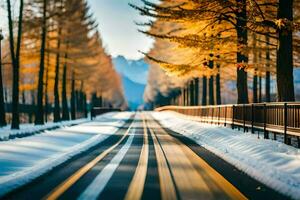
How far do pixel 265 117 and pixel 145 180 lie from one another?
27.3 ft

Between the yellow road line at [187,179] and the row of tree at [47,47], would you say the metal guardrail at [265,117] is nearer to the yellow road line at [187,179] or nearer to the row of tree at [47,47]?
the yellow road line at [187,179]

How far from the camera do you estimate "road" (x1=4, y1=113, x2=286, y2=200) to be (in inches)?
300

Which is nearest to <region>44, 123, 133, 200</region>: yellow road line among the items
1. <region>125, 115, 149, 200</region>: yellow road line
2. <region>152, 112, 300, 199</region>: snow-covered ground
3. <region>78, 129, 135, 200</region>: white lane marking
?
<region>78, 129, 135, 200</region>: white lane marking

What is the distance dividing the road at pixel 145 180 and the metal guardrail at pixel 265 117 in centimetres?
229

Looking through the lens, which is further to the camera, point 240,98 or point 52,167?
point 240,98

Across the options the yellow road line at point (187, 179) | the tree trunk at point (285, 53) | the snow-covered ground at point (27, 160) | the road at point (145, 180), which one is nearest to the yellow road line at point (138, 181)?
the road at point (145, 180)

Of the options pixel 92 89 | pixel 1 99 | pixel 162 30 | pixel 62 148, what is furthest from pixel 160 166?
pixel 92 89

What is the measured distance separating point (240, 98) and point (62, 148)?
40.9 feet

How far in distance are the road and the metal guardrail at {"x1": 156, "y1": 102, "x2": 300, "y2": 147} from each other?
229 cm

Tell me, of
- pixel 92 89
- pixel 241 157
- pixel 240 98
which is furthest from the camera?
pixel 92 89

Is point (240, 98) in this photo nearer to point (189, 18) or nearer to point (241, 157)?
point (189, 18)

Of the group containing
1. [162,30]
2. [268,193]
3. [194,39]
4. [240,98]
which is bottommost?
[268,193]

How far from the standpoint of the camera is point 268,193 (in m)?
8.01

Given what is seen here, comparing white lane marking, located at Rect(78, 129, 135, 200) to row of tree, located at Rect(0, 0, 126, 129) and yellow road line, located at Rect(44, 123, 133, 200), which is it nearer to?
yellow road line, located at Rect(44, 123, 133, 200)
